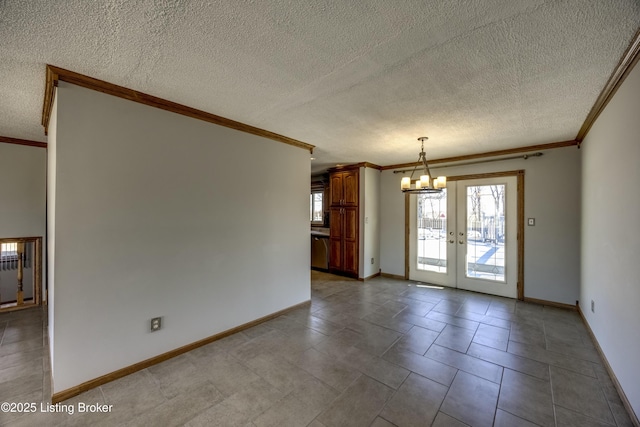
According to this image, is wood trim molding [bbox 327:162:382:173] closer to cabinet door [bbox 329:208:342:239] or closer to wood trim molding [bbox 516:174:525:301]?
cabinet door [bbox 329:208:342:239]

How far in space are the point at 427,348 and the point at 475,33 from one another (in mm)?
2717

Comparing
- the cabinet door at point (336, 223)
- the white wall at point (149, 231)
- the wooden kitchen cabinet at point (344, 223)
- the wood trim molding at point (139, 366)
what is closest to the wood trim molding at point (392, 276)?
the wooden kitchen cabinet at point (344, 223)

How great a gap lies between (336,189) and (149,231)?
4010 mm

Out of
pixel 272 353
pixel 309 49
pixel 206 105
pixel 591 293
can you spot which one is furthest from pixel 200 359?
pixel 591 293

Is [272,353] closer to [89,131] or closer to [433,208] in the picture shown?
[89,131]

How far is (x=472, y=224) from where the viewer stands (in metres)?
4.71

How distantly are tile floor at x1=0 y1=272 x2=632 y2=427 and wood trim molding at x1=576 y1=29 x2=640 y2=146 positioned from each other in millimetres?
2360

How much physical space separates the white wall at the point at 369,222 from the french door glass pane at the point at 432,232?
0.86 m

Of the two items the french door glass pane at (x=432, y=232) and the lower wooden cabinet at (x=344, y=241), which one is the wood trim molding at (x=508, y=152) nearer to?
the french door glass pane at (x=432, y=232)

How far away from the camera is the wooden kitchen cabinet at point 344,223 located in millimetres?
5590

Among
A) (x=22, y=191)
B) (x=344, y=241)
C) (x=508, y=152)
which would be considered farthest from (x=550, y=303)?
(x=22, y=191)

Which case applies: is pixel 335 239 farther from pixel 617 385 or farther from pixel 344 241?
pixel 617 385

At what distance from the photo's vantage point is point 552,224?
4008mm

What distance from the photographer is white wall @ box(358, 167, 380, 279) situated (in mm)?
5473
